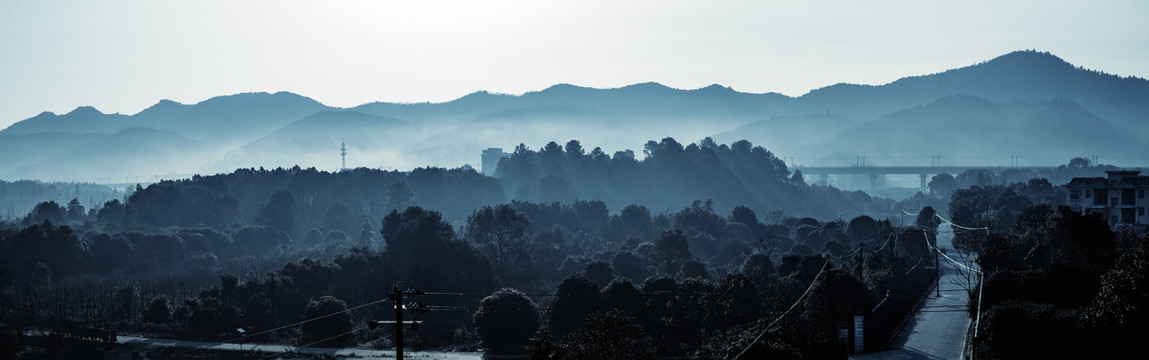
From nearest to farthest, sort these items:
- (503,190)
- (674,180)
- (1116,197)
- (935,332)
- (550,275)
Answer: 1. (935,332)
2. (1116,197)
3. (550,275)
4. (503,190)
5. (674,180)

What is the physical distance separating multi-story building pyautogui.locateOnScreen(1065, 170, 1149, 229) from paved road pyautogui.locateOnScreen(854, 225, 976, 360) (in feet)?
78.7

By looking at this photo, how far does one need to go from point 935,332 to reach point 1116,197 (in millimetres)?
39631

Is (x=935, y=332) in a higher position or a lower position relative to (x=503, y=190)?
lower

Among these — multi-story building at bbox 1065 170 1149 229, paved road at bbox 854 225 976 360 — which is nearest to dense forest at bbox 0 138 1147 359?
paved road at bbox 854 225 976 360

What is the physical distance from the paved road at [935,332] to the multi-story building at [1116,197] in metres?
24.0

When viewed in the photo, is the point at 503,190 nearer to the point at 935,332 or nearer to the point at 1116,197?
the point at 1116,197

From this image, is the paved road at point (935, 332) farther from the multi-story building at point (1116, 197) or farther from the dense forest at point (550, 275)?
the multi-story building at point (1116, 197)

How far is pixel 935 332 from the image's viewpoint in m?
38.4

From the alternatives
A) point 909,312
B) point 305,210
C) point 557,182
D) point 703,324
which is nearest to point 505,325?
point 703,324

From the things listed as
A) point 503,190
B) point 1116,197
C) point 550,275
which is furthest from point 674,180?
point 1116,197

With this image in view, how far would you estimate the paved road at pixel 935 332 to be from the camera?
34344 millimetres

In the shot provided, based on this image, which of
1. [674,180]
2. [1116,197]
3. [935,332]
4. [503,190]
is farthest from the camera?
[674,180]

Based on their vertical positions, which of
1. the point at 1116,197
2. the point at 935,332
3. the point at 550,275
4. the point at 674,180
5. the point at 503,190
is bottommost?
the point at 550,275

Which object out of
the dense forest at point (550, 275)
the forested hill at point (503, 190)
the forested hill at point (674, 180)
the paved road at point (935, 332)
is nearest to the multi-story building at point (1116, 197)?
the dense forest at point (550, 275)
